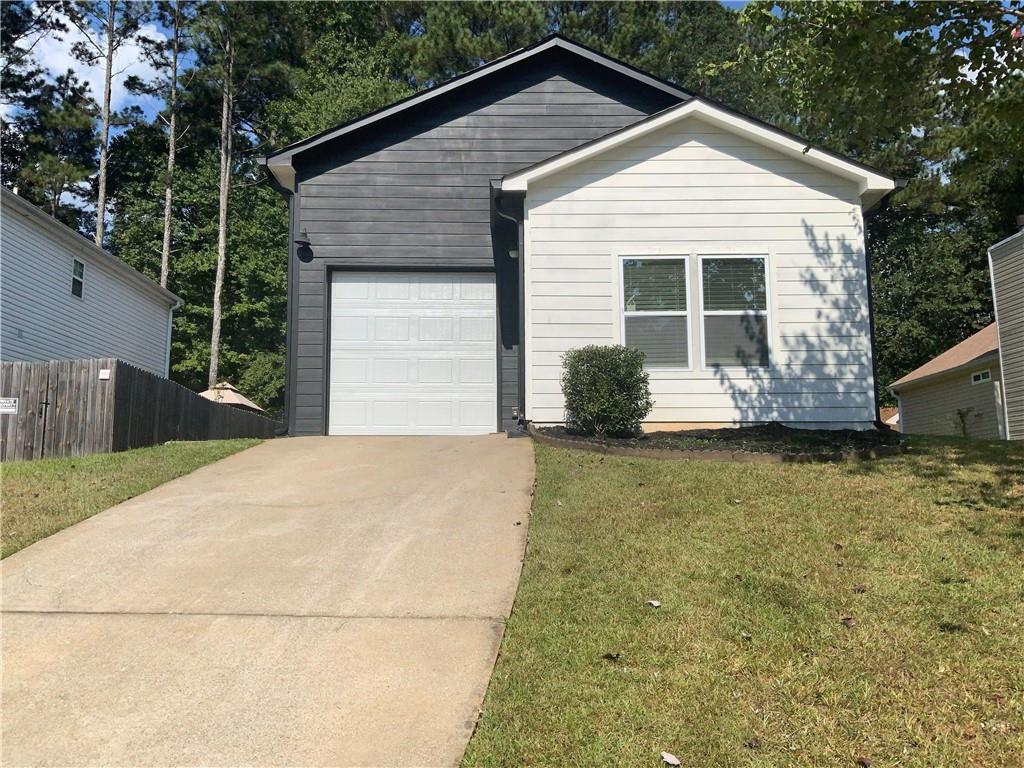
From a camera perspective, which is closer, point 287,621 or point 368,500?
point 287,621

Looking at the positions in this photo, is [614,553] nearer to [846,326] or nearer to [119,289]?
[846,326]

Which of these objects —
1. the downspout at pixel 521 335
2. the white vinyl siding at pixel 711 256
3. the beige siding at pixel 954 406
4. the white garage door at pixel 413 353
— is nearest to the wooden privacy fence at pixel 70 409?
the white garage door at pixel 413 353

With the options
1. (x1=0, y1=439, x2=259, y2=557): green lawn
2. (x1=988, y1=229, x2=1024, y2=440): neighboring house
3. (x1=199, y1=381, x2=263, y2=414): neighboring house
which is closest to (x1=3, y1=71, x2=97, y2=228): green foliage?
(x1=199, y1=381, x2=263, y2=414): neighboring house

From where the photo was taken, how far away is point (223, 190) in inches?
1180

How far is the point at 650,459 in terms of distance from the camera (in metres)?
8.23

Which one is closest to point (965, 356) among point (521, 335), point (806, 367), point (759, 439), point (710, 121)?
point (806, 367)

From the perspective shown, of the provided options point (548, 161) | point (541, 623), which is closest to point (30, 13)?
point (548, 161)

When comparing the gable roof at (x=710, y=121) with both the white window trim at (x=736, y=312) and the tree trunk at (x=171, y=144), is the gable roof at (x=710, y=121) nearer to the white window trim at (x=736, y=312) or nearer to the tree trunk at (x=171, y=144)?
the white window trim at (x=736, y=312)

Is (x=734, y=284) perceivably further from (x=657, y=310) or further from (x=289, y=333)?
(x=289, y=333)

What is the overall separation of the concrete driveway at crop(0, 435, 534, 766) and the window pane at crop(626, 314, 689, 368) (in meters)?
3.86

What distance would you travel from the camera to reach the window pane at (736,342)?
10.4 metres

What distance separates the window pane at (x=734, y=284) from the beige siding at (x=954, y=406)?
38.2 ft

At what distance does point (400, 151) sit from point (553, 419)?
5.18 meters

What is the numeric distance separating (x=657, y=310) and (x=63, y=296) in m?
14.0
